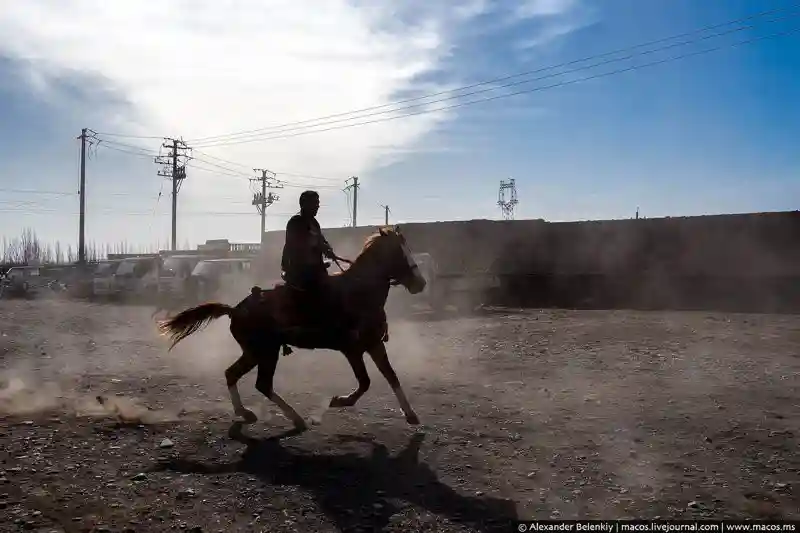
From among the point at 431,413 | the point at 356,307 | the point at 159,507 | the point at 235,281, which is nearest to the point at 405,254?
the point at 356,307

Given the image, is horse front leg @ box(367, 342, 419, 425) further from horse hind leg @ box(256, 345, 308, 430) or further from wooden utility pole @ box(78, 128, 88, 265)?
wooden utility pole @ box(78, 128, 88, 265)

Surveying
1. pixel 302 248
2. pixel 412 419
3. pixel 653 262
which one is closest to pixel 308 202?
pixel 302 248

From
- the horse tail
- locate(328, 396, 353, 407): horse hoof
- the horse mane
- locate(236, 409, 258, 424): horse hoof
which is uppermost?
the horse mane

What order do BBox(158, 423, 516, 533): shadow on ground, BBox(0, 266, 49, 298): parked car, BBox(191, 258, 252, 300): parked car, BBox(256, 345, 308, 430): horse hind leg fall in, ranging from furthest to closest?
BBox(0, 266, 49, 298): parked car < BBox(191, 258, 252, 300): parked car < BBox(256, 345, 308, 430): horse hind leg < BBox(158, 423, 516, 533): shadow on ground

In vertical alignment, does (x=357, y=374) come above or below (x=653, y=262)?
below

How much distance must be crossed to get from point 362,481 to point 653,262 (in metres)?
22.0

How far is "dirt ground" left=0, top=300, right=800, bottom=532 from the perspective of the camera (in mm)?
4340

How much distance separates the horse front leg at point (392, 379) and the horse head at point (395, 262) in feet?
2.52

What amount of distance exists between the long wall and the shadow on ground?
17337mm

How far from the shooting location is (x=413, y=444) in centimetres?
591

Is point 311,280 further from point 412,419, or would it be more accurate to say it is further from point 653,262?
point 653,262

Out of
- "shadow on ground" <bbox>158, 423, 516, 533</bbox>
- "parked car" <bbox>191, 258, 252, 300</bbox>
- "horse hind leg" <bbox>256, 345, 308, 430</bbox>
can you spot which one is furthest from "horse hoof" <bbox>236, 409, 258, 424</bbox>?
"parked car" <bbox>191, 258, 252, 300</bbox>

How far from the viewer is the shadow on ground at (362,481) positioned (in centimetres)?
425

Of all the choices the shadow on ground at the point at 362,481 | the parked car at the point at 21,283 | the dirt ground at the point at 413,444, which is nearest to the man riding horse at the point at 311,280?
the dirt ground at the point at 413,444
